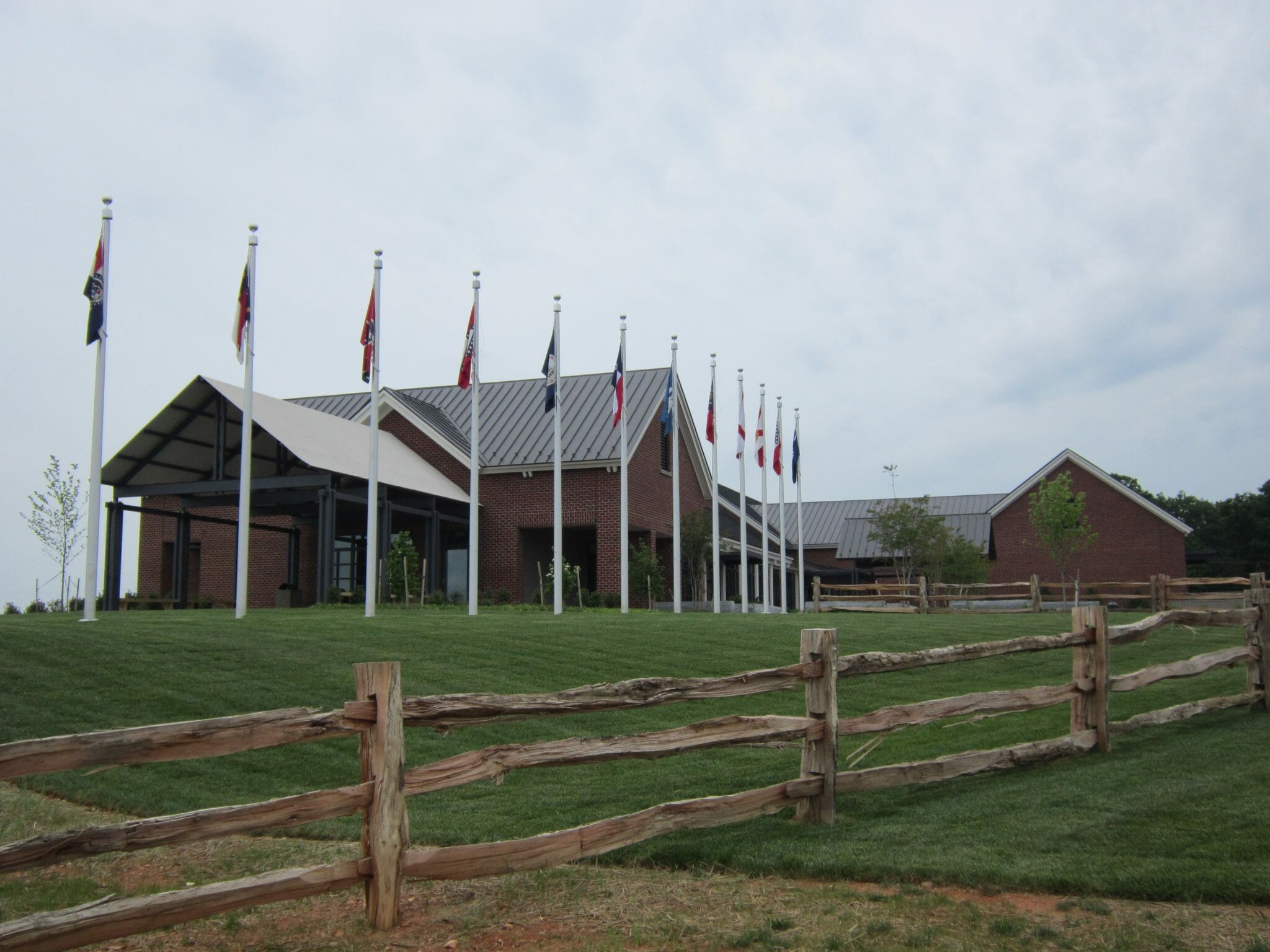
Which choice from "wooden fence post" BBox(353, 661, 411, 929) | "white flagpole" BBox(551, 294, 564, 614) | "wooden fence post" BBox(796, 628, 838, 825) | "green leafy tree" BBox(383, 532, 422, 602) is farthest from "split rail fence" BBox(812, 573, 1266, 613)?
"wooden fence post" BBox(353, 661, 411, 929)

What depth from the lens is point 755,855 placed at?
626 cm

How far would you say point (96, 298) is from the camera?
1742 centimetres

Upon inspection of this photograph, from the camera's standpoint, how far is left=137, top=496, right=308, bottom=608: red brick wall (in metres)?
33.0

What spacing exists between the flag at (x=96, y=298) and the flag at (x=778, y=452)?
62.8ft

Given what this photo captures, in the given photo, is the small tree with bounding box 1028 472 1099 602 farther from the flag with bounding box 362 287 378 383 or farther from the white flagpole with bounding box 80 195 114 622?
the white flagpole with bounding box 80 195 114 622

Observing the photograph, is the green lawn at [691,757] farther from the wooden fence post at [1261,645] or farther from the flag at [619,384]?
the flag at [619,384]

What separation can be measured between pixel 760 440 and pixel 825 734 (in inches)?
892

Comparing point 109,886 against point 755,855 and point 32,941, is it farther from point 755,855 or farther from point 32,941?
point 755,855

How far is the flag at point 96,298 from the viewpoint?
17297 millimetres

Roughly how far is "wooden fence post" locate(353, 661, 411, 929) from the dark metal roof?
25818mm

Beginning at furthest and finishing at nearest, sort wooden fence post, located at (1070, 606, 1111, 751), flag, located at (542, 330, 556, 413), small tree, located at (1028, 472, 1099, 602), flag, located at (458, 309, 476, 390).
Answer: small tree, located at (1028, 472, 1099, 602) → flag, located at (542, 330, 556, 413) → flag, located at (458, 309, 476, 390) → wooden fence post, located at (1070, 606, 1111, 751)

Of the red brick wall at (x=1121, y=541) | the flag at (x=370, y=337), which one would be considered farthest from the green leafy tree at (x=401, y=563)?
the red brick wall at (x=1121, y=541)

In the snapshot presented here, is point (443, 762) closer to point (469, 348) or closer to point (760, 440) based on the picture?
point (469, 348)

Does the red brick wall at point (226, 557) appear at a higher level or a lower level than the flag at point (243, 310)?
lower
